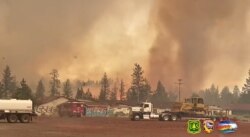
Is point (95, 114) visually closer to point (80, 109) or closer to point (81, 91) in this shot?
point (80, 109)

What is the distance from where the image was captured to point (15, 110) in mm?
67938

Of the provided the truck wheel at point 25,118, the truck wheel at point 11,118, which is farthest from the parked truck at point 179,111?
the truck wheel at point 11,118

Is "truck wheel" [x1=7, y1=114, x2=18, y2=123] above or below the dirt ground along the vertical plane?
above

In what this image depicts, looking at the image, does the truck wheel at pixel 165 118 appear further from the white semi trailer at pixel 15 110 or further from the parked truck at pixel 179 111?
the white semi trailer at pixel 15 110

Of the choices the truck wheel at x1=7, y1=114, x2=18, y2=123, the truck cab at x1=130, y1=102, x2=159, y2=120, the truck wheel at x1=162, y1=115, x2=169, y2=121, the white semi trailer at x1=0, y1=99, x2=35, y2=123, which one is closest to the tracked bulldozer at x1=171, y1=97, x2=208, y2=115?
the truck wheel at x1=162, y1=115, x2=169, y2=121

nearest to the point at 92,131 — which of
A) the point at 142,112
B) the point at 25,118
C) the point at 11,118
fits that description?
the point at 25,118

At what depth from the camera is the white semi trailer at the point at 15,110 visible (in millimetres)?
67125

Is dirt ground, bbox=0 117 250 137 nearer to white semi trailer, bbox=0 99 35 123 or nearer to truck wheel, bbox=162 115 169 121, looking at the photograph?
white semi trailer, bbox=0 99 35 123

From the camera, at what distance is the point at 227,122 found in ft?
27.4

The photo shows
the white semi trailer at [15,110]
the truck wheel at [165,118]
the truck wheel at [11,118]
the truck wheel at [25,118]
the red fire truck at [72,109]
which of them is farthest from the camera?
the red fire truck at [72,109]

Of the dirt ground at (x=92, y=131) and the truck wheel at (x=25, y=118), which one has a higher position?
the truck wheel at (x=25, y=118)

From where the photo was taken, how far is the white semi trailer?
67125mm

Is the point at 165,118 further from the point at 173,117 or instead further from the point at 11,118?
the point at 11,118

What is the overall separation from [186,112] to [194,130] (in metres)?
82.4
